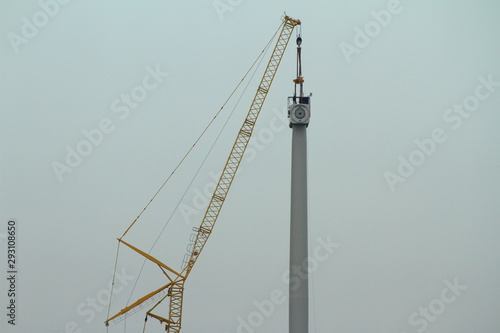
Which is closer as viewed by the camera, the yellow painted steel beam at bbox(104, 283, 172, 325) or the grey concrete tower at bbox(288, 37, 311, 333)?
the grey concrete tower at bbox(288, 37, 311, 333)

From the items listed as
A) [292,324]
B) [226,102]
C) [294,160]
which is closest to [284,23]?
[226,102]

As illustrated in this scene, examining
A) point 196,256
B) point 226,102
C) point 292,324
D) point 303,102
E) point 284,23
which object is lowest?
point 292,324

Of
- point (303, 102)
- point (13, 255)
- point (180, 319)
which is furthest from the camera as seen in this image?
point (180, 319)

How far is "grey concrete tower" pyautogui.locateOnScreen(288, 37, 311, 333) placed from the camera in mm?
33625

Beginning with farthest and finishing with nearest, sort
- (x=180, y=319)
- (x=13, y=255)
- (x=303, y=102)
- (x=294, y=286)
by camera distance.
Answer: (x=180, y=319)
(x=13, y=255)
(x=303, y=102)
(x=294, y=286)

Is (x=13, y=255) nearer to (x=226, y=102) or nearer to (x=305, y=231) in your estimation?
(x=226, y=102)

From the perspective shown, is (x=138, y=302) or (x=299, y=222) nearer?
(x=299, y=222)

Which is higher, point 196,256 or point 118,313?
point 196,256

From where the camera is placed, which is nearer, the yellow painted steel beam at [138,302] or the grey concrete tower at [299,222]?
the grey concrete tower at [299,222]

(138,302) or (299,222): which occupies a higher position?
(299,222)

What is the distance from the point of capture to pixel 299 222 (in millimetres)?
34562

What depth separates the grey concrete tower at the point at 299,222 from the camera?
A: 33625 mm

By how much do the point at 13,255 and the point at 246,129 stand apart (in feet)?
78.3

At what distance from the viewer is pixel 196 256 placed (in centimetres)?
4559
